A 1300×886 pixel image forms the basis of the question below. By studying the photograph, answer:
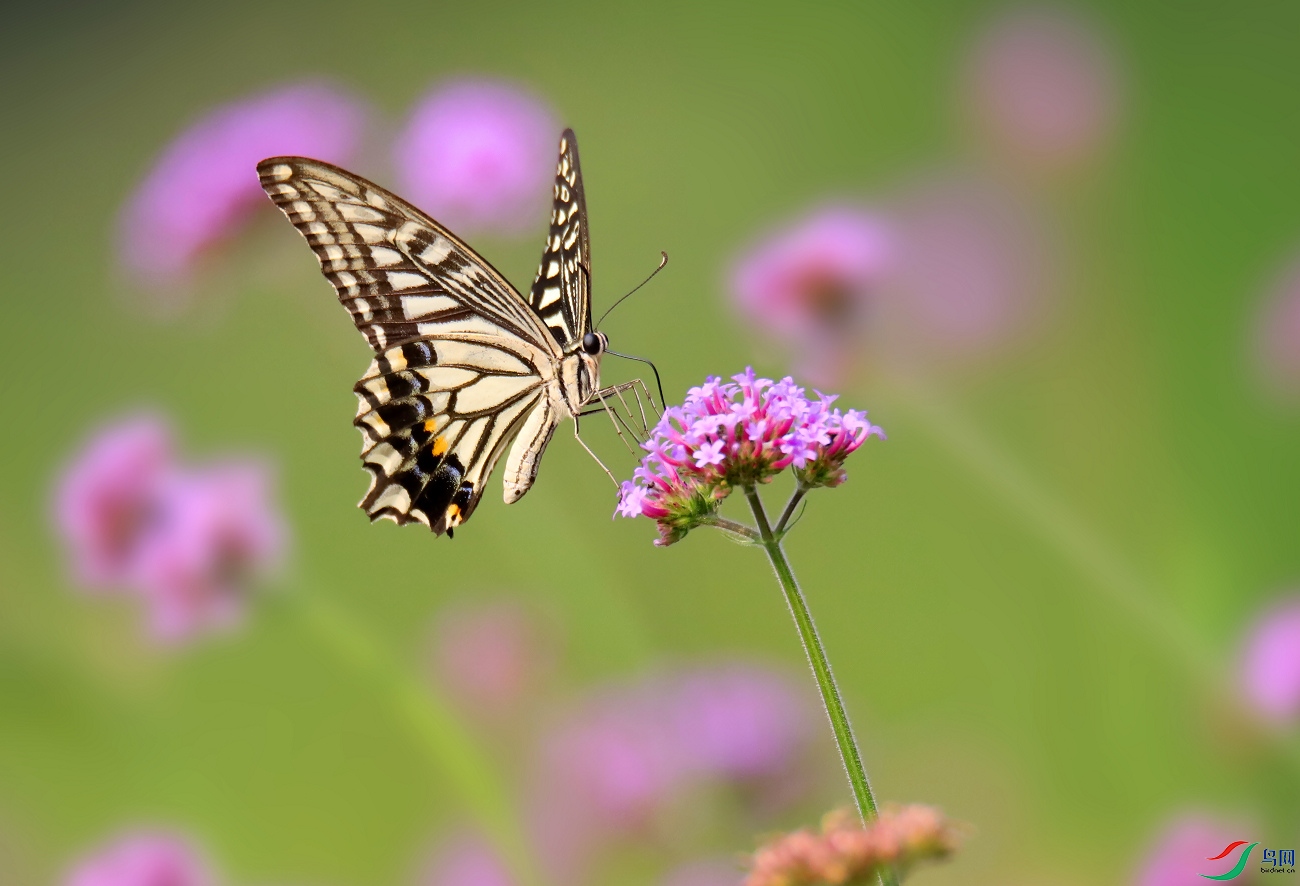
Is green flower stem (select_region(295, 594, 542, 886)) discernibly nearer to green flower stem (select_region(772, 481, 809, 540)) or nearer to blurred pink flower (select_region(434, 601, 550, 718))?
blurred pink flower (select_region(434, 601, 550, 718))

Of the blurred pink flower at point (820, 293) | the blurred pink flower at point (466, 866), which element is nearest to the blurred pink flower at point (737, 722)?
the blurred pink flower at point (466, 866)

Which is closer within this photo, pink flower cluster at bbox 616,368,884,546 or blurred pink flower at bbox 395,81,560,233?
pink flower cluster at bbox 616,368,884,546

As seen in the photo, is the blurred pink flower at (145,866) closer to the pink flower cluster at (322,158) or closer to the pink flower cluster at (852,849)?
the pink flower cluster at (322,158)

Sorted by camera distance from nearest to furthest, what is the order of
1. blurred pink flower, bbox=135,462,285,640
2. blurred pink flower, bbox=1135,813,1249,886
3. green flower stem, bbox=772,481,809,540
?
green flower stem, bbox=772,481,809,540 < blurred pink flower, bbox=1135,813,1249,886 < blurred pink flower, bbox=135,462,285,640

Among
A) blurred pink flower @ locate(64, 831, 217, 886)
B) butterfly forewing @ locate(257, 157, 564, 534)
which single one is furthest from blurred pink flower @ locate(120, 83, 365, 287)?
blurred pink flower @ locate(64, 831, 217, 886)

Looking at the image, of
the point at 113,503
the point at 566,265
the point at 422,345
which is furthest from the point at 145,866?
the point at 566,265

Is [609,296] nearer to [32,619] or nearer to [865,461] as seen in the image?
[865,461]
